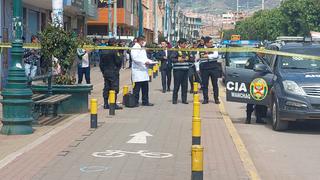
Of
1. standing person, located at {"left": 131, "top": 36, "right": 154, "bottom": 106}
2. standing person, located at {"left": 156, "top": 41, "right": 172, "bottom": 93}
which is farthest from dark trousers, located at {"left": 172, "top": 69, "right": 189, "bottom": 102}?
standing person, located at {"left": 156, "top": 41, "right": 172, "bottom": 93}

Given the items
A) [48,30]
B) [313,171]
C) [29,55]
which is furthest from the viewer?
[29,55]

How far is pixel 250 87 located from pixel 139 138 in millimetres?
3433

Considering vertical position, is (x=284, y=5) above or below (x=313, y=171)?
above

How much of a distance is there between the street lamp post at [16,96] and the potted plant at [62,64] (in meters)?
2.70

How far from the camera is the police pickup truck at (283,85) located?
11938 millimetres

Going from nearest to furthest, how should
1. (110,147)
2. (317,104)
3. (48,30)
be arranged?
1. (110,147)
2. (317,104)
3. (48,30)

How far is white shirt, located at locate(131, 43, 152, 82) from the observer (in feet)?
52.3

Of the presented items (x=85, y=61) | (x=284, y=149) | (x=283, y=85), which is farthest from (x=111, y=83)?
(x=284, y=149)

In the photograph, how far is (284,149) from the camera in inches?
410

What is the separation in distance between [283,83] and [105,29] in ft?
193

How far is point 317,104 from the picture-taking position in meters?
11.9

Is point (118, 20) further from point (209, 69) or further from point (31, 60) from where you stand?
point (209, 69)

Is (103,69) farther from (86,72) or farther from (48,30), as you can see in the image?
(86,72)

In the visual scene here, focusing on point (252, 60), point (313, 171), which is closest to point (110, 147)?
point (313, 171)
